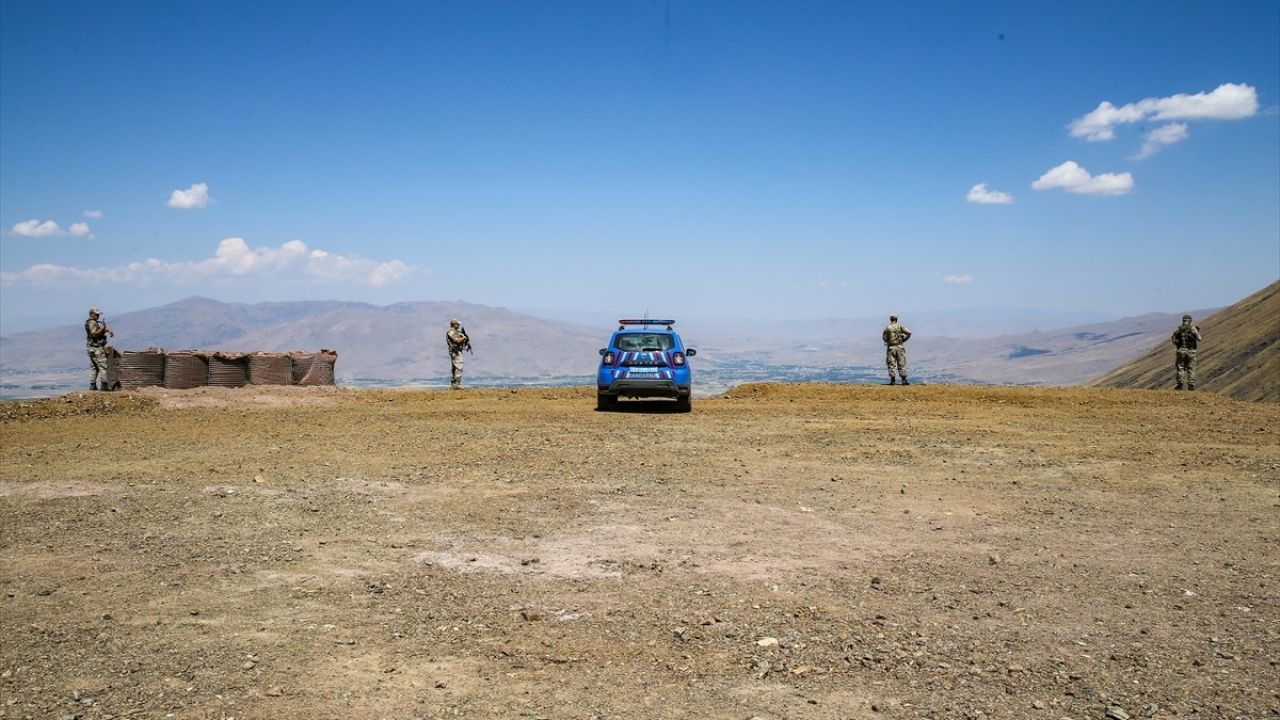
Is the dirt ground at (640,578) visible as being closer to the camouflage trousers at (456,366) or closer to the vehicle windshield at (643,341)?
the vehicle windshield at (643,341)

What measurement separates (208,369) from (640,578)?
19444 mm

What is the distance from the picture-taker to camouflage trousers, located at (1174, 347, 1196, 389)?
2484cm

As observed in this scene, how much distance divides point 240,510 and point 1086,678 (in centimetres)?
856

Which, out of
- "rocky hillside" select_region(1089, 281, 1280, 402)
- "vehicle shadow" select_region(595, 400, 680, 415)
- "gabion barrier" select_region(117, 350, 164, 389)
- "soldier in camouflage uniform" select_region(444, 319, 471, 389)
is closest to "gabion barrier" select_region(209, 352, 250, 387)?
"gabion barrier" select_region(117, 350, 164, 389)

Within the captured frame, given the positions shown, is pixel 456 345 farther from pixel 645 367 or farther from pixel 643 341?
pixel 645 367

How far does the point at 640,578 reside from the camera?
7.02 metres

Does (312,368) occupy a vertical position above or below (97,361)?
below

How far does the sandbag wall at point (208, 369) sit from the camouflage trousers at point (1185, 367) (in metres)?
26.0

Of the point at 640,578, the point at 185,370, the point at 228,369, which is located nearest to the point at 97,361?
the point at 185,370

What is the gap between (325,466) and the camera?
39.2 feet

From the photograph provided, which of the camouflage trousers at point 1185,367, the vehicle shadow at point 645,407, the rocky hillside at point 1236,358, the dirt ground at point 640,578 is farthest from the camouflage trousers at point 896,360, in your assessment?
the rocky hillside at point 1236,358

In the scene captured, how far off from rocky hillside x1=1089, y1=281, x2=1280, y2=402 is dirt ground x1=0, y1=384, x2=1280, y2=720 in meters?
78.2

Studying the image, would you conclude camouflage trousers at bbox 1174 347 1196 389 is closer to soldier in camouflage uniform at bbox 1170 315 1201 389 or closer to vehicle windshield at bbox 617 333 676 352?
soldier in camouflage uniform at bbox 1170 315 1201 389

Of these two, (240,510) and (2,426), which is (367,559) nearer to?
(240,510)
